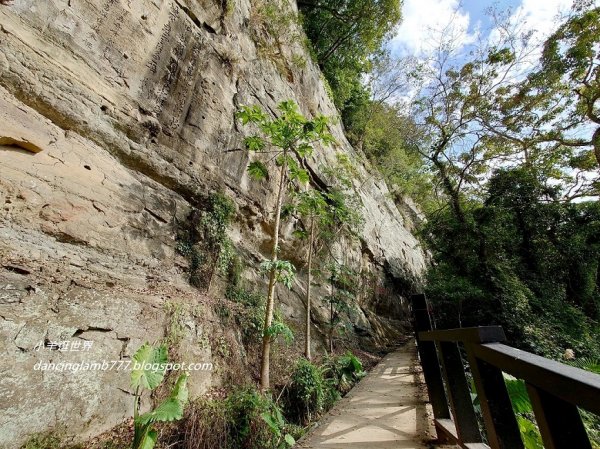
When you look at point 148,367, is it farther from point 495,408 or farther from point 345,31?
point 345,31

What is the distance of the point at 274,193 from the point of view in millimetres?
7910

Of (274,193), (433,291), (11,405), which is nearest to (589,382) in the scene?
(11,405)

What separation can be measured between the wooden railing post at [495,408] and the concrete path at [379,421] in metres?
1.52

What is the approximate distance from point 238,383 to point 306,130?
434cm

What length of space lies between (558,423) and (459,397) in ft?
4.64

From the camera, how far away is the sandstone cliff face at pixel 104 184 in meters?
2.90

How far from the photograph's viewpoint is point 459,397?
2061mm

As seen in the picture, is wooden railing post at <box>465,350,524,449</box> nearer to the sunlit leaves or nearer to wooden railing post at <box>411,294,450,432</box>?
wooden railing post at <box>411,294,450,432</box>

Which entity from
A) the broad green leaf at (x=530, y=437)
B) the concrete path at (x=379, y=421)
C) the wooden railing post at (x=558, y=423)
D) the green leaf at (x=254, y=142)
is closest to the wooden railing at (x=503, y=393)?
the wooden railing post at (x=558, y=423)

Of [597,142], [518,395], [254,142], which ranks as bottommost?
[518,395]

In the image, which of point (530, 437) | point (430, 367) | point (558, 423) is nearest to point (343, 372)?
point (430, 367)

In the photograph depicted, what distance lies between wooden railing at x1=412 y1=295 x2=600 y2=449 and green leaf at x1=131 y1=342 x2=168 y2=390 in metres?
2.72

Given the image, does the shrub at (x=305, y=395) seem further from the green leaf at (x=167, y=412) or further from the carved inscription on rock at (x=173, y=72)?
the carved inscription on rock at (x=173, y=72)

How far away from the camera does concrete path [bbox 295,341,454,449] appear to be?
2.71m
